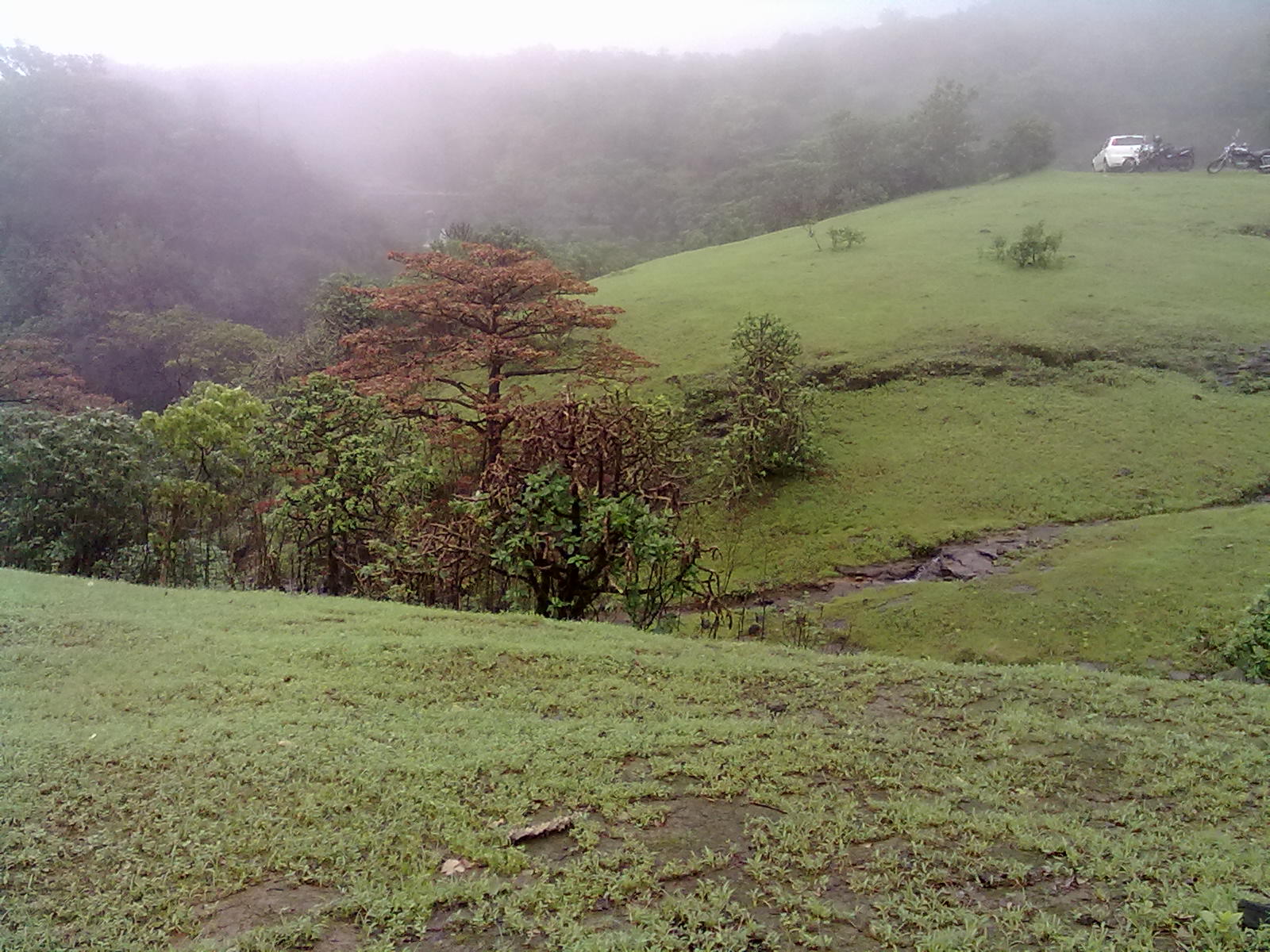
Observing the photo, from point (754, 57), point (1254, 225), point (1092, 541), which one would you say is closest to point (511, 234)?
point (1092, 541)

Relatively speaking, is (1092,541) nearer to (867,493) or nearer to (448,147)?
(867,493)

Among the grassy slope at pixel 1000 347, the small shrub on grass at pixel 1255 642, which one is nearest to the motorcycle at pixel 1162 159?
the grassy slope at pixel 1000 347

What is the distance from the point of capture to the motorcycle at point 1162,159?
31875 mm

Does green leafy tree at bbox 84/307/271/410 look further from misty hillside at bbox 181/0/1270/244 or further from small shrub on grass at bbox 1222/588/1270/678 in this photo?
misty hillside at bbox 181/0/1270/244

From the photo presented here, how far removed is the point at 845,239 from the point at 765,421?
14.0 metres

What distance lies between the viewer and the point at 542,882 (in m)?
2.93

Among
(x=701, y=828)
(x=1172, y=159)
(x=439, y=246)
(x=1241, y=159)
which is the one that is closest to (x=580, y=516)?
(x=701, y=828)

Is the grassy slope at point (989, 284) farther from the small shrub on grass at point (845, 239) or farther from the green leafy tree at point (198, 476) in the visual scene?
the green leafy tree at point (198, 476)

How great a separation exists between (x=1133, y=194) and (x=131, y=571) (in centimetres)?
3207

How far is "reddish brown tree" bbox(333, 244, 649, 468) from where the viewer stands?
12562mm

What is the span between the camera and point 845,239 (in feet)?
84.2

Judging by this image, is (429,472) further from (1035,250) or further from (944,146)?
(944,146)

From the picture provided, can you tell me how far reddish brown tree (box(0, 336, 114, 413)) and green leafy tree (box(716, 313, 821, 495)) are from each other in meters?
12.6

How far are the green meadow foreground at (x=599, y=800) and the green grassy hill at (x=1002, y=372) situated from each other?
5710 millimetres
